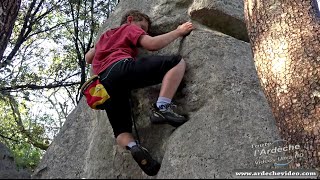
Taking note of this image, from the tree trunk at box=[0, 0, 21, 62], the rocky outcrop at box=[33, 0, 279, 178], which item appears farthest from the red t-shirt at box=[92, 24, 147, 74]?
the tree trunk at box=[0, 0, 21, 62]

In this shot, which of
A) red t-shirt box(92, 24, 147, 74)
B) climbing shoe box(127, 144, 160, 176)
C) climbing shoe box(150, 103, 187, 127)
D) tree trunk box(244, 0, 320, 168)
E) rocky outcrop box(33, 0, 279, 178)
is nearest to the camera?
tree trunk box(244, 0, 320, 168)

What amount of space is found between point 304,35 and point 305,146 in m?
1.01

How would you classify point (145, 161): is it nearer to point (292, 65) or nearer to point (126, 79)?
point (126, 79)

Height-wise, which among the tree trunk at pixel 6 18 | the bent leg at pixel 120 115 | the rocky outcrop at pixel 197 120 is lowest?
the rocky outcrop at pixel 197 120

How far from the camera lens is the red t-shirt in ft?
14.8

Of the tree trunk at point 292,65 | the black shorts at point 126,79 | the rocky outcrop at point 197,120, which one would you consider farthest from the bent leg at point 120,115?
the tree trunk at point 292,65

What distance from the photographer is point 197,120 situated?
13.8 feet

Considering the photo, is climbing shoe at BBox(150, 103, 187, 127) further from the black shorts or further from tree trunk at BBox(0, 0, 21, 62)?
tree trunk at BBox(0, 0, 21, 62)

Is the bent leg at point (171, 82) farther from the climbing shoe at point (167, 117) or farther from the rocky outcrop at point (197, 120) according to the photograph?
the rocky outcrop at point (197, 120)

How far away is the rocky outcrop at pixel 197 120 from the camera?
377 cm

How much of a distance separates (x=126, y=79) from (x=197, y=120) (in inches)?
34.6

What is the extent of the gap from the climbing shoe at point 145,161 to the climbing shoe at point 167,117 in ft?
1.44

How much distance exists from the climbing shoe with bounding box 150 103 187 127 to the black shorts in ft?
1.07

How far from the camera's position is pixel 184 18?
5832 mm
